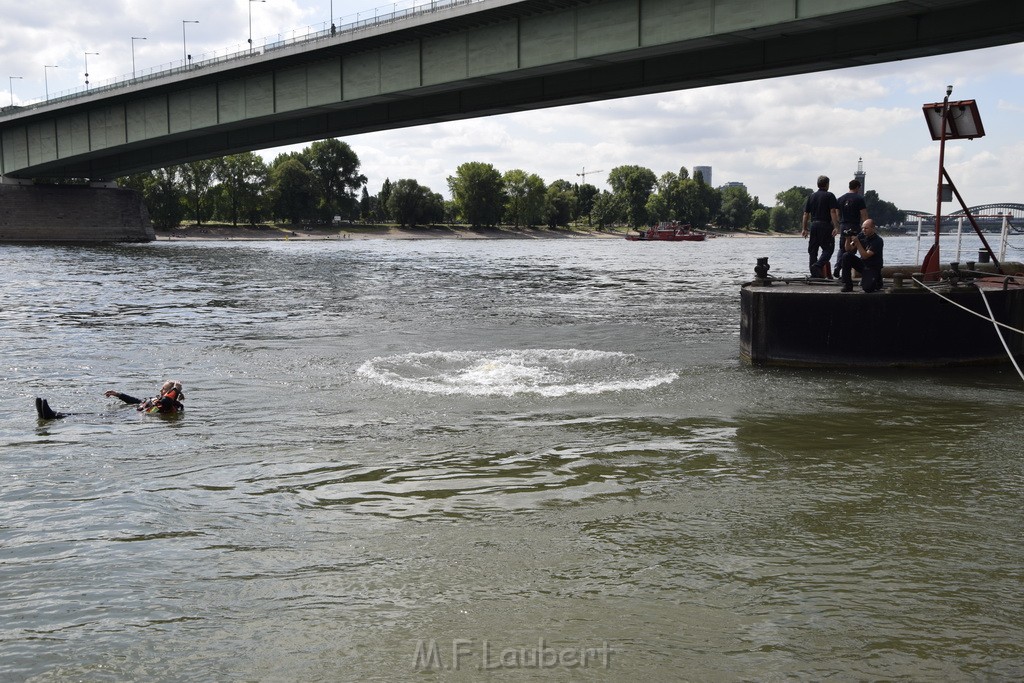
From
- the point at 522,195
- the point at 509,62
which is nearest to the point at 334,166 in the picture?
the point at 522,195

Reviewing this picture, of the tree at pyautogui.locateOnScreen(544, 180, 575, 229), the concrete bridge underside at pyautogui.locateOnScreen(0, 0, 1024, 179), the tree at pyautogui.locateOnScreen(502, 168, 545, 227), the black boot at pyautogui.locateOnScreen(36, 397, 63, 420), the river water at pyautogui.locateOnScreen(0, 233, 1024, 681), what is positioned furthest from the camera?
the tree at pyautogui.locateOnScreen(544, 180, 575, 229)

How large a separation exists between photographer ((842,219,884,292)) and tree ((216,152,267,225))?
126 meters

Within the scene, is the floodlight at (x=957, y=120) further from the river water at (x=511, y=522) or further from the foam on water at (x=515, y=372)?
the foam on water at (x=515, y=372)

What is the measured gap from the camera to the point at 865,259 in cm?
1756

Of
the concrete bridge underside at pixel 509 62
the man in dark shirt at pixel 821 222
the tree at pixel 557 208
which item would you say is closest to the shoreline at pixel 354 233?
the tree at pixel 557 208

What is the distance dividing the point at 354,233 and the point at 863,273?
132m

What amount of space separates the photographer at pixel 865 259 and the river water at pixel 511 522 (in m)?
1.82

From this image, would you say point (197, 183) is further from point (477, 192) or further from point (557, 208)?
point (557, 208)

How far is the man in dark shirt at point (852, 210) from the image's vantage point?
1894cm

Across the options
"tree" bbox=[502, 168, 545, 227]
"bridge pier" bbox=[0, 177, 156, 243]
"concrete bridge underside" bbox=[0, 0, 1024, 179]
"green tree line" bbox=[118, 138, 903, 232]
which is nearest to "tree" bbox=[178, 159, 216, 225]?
"green tree line" bbox=[118, 138, 903, 232]

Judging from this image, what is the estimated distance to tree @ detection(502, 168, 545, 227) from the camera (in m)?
165

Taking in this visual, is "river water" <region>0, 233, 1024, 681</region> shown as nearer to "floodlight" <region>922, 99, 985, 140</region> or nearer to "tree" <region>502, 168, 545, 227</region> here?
"floodlight" <region>922, 99, 985, 140</region>

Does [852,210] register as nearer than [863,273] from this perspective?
No

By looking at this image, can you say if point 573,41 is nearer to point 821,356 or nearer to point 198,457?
point 821,356
